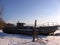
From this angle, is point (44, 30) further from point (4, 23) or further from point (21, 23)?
point (4, 23)

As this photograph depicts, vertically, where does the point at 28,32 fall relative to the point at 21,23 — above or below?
below

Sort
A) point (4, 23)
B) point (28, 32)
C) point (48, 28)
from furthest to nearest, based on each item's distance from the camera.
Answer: point (4, 23), point (48, 28), point (28, 32)

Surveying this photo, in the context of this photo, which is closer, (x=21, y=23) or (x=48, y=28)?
(x=48, y=28)

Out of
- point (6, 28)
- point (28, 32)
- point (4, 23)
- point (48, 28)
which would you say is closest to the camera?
point (28, 32)

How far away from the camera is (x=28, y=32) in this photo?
2022 cm

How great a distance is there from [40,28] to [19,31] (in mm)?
3929

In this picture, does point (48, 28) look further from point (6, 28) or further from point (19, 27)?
point (6, 28)

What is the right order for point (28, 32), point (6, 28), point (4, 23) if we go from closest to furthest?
point (28, 32)
point (6, 28)
point (4, 23)

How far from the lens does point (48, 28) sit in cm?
2161

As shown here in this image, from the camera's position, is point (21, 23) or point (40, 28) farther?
point (21, 23)

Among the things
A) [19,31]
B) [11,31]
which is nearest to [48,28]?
[19,31]

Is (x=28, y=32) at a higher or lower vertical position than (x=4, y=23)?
lower

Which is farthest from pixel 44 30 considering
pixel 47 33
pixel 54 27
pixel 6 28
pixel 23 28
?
pixel 6 28

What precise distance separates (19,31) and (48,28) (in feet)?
17.8
